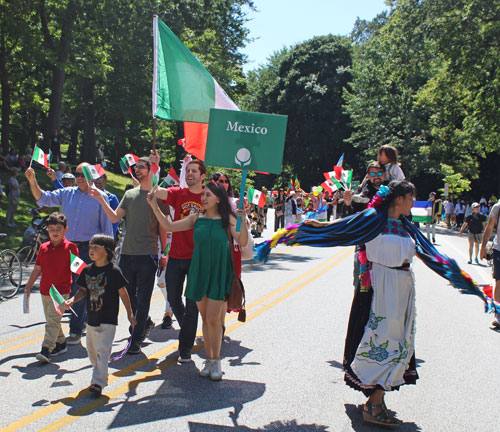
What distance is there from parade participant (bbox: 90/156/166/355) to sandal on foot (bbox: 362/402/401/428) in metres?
2.61

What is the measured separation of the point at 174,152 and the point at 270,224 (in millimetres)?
7585

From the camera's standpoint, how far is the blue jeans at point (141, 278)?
19.7 feet

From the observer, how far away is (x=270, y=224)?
32156mm

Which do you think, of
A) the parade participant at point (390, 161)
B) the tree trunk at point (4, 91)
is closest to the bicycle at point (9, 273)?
the parade participant at point (390, 161)

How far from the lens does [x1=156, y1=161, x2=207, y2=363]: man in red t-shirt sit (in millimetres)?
5773

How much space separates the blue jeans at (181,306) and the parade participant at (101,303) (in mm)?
720

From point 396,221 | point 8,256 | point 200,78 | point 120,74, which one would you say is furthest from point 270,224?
point 396,221

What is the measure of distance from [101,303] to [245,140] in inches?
76.8

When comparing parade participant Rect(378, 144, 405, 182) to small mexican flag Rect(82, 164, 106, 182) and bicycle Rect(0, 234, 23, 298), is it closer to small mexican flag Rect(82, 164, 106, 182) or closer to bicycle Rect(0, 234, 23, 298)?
small mexican flag Rect(82, 164, 106, 182)

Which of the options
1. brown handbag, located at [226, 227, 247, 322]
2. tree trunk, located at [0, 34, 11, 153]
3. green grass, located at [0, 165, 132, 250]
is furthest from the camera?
tree trunk, located at [0, 34, 11, 153]

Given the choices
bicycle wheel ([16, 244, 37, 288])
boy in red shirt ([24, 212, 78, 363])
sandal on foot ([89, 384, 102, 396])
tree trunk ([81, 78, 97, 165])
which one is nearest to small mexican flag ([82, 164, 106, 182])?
boy in red shirt ([24, 212, 78, 363])

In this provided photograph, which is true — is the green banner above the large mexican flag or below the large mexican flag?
below

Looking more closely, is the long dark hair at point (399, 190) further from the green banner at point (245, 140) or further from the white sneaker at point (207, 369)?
the white sneaker at point (207, 369)

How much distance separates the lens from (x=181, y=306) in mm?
6051
